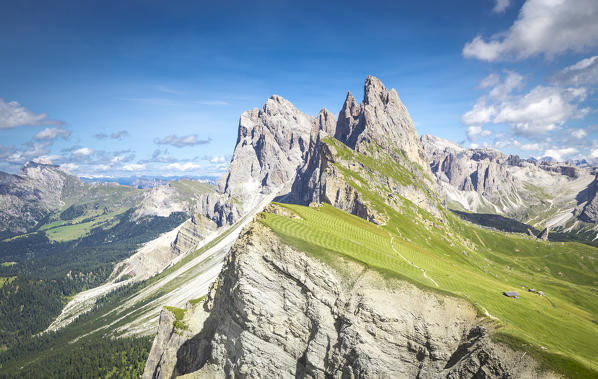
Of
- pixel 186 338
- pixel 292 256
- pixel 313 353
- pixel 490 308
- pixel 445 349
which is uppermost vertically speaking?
pixel 292 256

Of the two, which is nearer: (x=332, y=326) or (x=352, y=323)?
(x=352, y=323)

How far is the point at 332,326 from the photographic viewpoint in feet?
101

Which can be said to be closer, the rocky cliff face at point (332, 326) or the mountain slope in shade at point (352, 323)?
the mountain slope in shade at point (352, 323)

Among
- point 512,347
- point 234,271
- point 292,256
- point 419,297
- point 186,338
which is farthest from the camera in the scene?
point 186,338

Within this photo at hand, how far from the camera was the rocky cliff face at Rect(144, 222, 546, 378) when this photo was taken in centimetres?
2769

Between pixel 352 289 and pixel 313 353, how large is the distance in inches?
324

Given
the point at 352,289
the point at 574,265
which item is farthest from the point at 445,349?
the point at 574,265

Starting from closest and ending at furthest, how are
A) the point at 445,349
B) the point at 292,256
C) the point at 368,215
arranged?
the point at 445,349 < the point at 292,256 < the point at 368,215

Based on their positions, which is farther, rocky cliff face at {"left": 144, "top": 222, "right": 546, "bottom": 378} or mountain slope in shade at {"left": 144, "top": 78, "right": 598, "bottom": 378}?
rocky cliff face at {"left": 144, "top": 222, "right": 546, "bottom": 378}

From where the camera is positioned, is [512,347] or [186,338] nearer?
[512,347]

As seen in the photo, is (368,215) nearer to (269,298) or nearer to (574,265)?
(269,298)

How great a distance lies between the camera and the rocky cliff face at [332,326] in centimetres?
2769

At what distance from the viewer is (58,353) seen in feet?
613

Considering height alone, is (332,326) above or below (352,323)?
below
